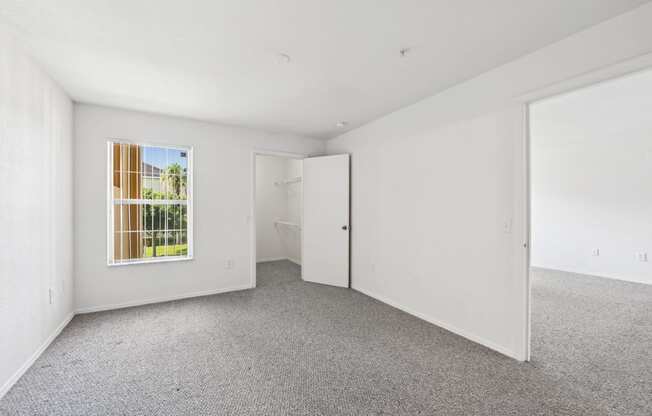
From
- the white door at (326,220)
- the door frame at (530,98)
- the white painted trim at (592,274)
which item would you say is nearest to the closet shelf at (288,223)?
the white door at (326,220)

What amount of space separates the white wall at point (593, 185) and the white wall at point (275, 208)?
450cm

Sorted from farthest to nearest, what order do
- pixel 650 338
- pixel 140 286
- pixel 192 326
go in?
pixel 140 286
pixel 192 326
pixel 650 338

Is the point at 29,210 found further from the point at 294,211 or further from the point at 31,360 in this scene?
the point at 294,211

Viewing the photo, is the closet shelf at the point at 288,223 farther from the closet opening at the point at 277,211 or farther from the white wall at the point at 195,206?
the white wall at the point at 195,206

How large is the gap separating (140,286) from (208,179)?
5.24 ft

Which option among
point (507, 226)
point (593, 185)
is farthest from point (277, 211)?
point (593, 185)

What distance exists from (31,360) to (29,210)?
1.16 meters

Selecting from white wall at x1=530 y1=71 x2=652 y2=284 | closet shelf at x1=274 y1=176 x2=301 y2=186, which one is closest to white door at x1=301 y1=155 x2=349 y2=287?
closet shelf at x1=274 y1=176 x2=301 y2=186

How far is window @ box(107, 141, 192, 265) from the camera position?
3352 millimetres

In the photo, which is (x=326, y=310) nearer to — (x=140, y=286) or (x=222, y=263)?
(x=222, y=263)

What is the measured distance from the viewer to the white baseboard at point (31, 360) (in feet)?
5.88

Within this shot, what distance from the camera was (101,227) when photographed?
3195mm

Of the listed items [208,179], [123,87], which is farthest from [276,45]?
[208,179]

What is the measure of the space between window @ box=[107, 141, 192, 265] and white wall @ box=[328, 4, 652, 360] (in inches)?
103
